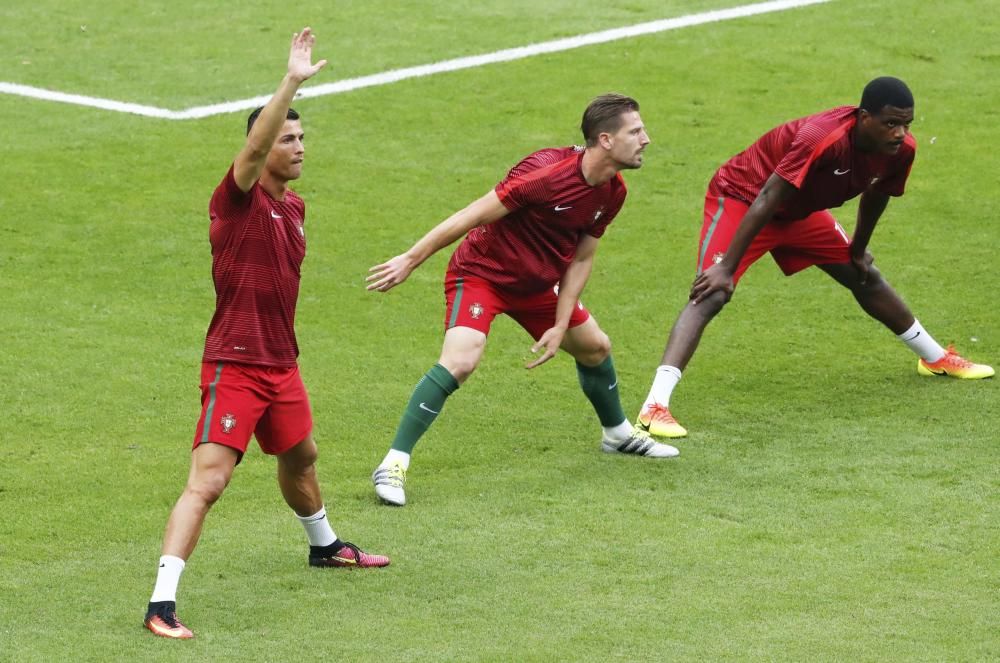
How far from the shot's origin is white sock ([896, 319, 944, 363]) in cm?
1035

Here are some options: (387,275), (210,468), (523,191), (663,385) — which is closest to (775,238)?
(663,385)

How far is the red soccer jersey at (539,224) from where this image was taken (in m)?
8.37

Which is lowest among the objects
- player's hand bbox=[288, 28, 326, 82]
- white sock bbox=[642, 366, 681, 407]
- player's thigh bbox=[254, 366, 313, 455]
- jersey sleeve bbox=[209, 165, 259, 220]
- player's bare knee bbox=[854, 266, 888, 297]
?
white sock bbox=[642, 366, 681, 407]

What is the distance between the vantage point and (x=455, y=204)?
13.6 m

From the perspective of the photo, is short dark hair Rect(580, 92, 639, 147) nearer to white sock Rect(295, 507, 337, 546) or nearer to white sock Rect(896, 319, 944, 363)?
white sock Rect(295, 507, 337, 546)

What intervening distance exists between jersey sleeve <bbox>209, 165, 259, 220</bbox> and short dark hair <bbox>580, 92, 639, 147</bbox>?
7.69 feet

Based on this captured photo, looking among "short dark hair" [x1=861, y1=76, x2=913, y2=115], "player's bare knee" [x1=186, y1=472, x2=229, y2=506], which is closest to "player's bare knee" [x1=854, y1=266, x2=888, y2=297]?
"short dark hair" [x1=861, y1=76, x2=913, y2=115]

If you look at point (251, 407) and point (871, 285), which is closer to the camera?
point (251, 407)

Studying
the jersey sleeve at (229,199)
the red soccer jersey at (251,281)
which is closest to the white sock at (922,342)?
the red soccer jersey at (251,281)

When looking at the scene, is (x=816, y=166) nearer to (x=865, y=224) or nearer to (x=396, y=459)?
(x=865, y=224)

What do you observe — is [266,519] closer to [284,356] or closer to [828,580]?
[284,356]

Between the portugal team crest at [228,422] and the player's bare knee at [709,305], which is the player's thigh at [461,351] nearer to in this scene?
the player's bare knee at [709,305]

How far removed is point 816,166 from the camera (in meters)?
9.30

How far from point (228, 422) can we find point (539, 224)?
2471 millimetres
